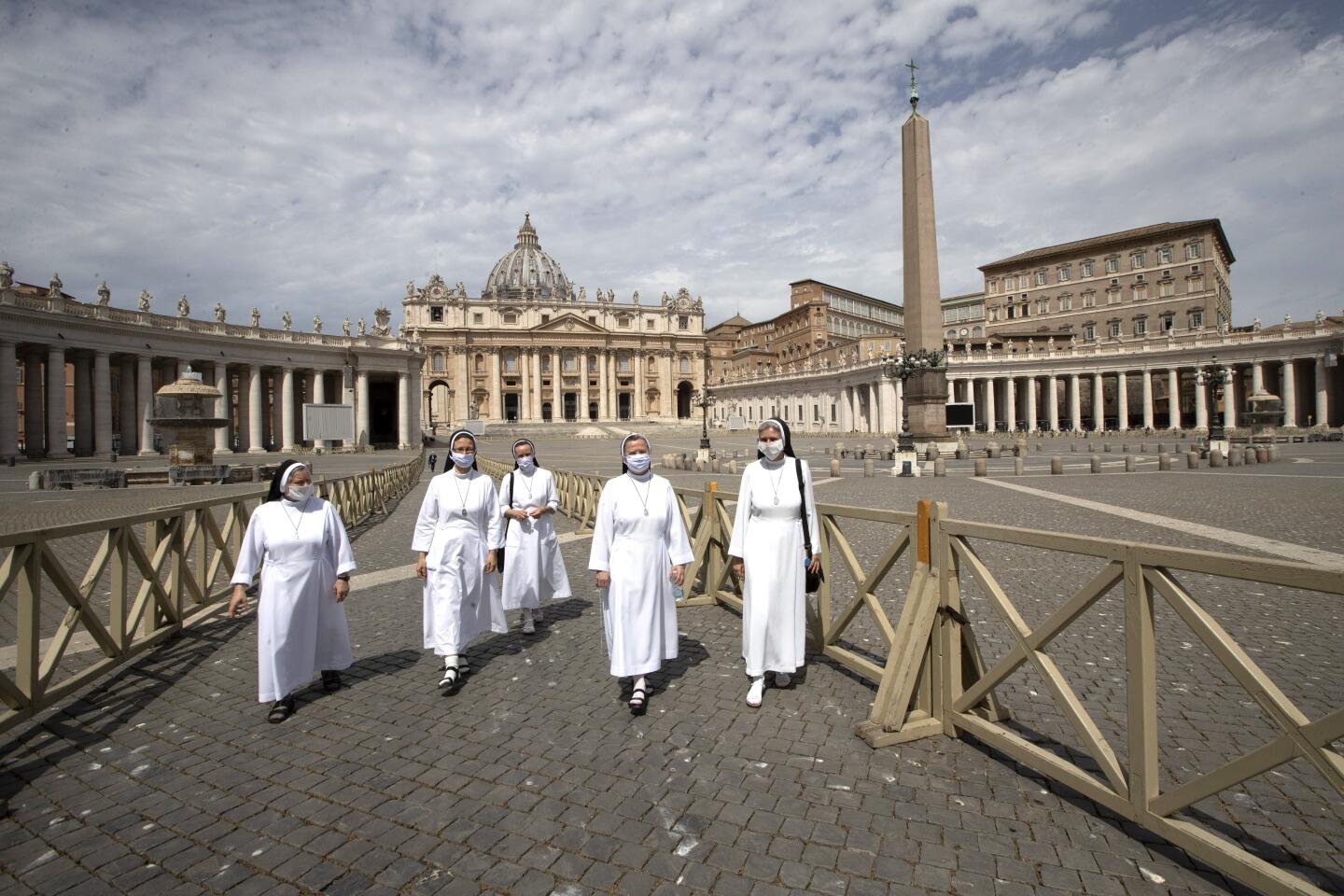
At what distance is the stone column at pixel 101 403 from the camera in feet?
126

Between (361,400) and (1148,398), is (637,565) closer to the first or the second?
(361,400)

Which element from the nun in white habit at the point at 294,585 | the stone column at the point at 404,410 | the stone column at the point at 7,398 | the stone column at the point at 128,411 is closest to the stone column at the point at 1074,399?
the stone column at the point at 404,410

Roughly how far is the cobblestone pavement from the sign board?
19514mm

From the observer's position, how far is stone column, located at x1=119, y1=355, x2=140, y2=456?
42.6 metres

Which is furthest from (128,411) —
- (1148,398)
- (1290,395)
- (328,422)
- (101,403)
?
(1290,395)

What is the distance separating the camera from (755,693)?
4.39 metres

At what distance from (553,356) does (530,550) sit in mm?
90354

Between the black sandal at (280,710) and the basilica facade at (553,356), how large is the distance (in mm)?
83107

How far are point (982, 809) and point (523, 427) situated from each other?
248 ft

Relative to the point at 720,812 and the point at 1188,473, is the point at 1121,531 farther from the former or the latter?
the point at 1188,473

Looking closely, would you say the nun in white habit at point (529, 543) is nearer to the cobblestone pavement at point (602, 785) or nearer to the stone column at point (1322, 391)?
the cobblestone pavement at point (602, 785)

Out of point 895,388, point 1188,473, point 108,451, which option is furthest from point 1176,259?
point 108,451

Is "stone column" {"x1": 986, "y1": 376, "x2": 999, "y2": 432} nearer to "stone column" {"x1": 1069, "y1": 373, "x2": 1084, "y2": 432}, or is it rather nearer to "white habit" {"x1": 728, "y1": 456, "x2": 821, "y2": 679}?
"stone column" {"x1": 1069, "y1": 373, "x2": 1084, "y2": 432}

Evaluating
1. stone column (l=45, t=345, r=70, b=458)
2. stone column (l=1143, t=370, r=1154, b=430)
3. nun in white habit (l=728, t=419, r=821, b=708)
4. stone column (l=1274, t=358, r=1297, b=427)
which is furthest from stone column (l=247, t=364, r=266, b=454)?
stone column (l=1274, t=358, r=1297, b=427)
